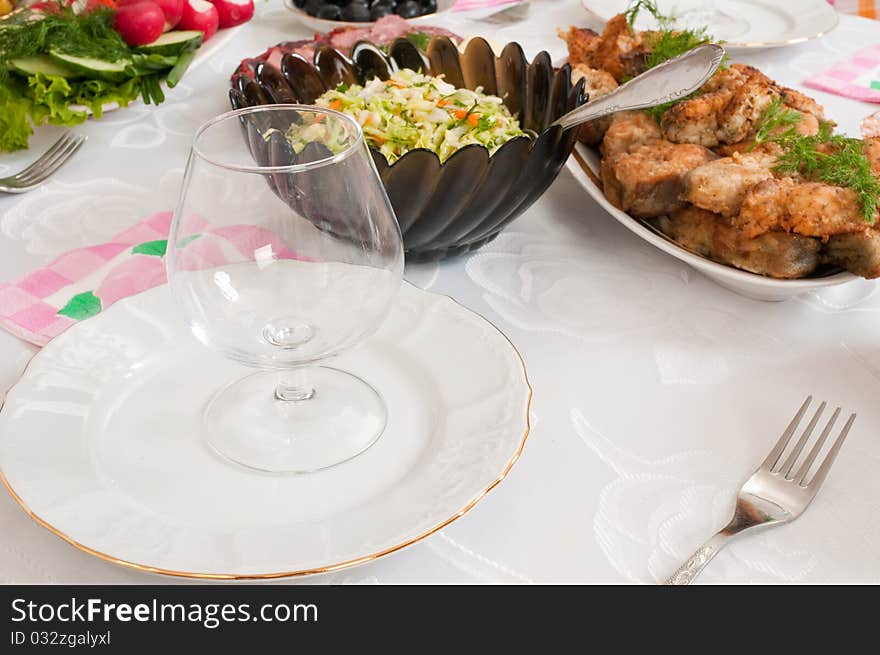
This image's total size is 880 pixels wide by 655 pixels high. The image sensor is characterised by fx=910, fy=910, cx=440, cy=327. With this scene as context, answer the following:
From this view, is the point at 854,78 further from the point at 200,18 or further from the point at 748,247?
the point at 200,18


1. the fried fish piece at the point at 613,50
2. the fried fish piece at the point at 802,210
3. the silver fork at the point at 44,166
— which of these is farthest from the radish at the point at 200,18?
the fried fish piece at the point at 802,210

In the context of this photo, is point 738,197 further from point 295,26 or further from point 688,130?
point 295,26

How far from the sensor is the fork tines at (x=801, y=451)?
0.90 metres

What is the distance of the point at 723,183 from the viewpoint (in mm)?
1157

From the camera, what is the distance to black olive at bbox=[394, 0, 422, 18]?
211 centimetres

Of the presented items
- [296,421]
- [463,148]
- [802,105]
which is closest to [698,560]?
[296,421]

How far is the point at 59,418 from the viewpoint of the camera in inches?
35.8

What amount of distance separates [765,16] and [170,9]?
4.33 ft

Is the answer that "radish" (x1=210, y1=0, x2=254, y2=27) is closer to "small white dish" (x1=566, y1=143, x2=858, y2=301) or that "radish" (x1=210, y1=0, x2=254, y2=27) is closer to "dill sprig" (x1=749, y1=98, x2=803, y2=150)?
"small white dish" (x1=566, y1=143, x2=858, y2=301)

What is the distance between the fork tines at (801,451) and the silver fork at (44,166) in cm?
117

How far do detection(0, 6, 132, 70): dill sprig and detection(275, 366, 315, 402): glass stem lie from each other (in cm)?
98

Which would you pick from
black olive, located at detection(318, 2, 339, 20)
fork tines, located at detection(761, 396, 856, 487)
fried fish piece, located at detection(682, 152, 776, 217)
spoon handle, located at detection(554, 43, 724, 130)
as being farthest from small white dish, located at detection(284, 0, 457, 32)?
fork tines, located at detection(761, 396, 856, 487)

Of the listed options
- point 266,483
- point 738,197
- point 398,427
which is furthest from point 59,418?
point 738,197
